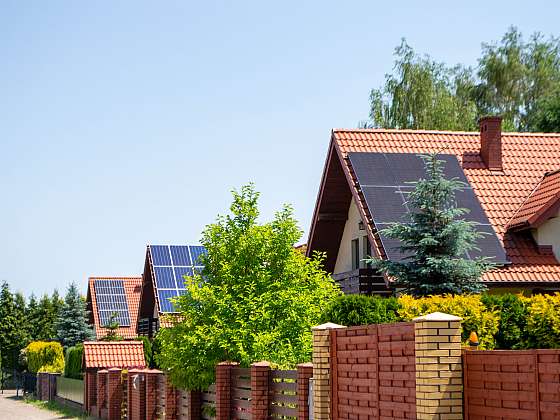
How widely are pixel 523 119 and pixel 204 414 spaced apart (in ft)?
122

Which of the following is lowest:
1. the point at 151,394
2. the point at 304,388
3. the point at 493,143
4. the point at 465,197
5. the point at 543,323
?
the point at 151,394

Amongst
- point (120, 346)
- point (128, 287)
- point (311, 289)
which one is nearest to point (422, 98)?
point (120, 346)

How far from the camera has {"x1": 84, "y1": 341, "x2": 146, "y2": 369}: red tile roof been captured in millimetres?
35531

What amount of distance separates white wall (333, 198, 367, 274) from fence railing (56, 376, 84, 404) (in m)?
10.8

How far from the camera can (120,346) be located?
36781 mm

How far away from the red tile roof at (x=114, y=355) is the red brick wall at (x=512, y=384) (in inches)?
1019

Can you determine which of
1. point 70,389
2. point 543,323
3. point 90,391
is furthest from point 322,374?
point 70,389

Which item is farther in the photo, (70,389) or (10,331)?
(10,331)

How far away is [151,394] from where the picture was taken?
25094 mm

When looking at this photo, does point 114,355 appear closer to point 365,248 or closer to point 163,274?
point 163,274

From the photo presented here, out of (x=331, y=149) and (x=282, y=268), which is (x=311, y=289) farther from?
(x=331, y=149)

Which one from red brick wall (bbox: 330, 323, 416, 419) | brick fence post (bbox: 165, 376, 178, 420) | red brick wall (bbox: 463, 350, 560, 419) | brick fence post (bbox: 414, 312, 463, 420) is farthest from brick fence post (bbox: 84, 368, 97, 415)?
red brick wall (bbox: 463, 350, 560, 419)

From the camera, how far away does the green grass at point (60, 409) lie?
34.3 m

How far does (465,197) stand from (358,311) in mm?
8799
